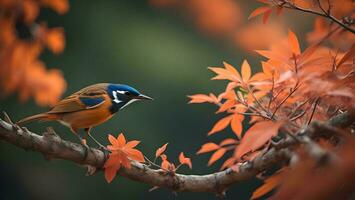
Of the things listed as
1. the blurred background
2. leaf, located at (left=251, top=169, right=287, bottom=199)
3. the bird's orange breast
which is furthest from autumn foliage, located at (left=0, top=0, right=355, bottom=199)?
the blurred background

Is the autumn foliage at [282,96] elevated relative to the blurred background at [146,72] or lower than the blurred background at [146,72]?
elevated

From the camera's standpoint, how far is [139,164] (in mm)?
1404

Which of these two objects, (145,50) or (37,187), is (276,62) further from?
(37,187)

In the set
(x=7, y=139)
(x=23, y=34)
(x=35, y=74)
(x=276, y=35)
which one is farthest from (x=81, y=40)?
(x=7, y=139)

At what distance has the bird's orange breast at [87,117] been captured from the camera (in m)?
1.99

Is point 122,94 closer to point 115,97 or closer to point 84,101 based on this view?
point 115,97

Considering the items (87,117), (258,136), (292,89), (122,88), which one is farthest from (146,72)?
(258,136)

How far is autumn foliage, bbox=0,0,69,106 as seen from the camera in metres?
2.56

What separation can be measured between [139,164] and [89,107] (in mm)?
656

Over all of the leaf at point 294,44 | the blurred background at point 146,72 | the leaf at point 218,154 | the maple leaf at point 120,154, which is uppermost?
the leaf at point 294,44

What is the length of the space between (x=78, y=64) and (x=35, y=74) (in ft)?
8.19

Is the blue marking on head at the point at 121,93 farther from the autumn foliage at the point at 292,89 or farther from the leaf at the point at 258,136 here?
the leaf at the point at 258,136

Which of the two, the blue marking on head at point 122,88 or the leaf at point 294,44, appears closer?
the leaf at point 294,44

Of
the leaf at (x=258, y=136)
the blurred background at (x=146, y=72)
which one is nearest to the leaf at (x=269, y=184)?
the leaf at (x=258, y=136)
